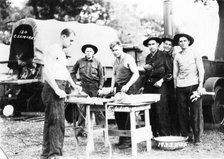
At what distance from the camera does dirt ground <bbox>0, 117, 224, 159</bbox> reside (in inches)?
209

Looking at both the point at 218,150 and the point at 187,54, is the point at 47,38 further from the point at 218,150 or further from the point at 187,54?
the point at 218,150

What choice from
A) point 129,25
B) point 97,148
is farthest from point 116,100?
point 129,25

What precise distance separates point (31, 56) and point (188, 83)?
22.9 feet

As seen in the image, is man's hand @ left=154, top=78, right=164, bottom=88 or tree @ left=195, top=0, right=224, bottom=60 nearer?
man's hand @ left=154, top=78, right=164, bottom=88

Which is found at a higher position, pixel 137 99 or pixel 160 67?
pixel 160 67

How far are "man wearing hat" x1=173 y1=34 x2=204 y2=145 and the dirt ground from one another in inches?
15.7

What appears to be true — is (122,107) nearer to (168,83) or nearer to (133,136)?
(133,136)

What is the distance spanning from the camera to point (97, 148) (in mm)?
6066

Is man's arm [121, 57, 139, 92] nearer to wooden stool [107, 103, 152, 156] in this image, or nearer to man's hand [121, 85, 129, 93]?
man's hand [121, 85, 129, 93]

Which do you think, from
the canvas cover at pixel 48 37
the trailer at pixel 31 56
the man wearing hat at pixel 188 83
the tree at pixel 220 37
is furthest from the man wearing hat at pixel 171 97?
the canvas cover at pixel 48 37

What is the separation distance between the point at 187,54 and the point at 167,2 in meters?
3.51

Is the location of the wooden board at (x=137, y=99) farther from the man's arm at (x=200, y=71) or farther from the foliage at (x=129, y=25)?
the foliage at (x=129, y=25)

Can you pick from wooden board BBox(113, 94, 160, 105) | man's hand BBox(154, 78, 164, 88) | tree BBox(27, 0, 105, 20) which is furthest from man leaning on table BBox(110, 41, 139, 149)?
tree BBox(27, 0, 105, 20)

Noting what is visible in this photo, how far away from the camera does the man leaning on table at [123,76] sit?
574 centimetres
